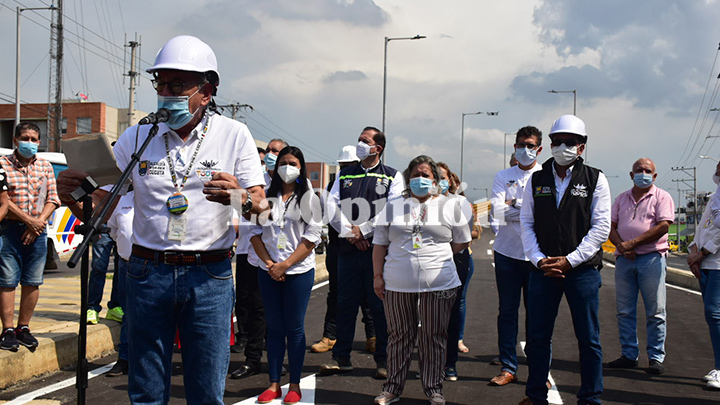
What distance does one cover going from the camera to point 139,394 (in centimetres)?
303

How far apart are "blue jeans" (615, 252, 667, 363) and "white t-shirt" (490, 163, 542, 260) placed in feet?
5.45

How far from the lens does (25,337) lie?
5.68 metres

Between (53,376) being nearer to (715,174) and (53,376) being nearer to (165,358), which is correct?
(165,358)

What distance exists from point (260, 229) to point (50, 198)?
2464mm

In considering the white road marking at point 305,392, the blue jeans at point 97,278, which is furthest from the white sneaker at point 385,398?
the blue jeans at point 97,278

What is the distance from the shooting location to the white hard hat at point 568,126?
4.92 meters

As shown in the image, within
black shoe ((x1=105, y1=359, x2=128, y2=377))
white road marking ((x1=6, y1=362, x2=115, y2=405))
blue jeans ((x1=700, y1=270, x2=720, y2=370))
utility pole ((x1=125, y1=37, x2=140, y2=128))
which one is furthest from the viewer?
utility pole ((x1=125, y1=37, x2=140, y2=128))

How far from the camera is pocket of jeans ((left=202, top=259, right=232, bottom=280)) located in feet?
10.2

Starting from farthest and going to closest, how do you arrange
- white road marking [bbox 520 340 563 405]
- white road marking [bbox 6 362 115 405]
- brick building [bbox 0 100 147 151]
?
brick building [bbox 0 100 147 151] → white road marking [bbox 520 340 563 405] → white road marking [bbox 6 362 115 405]

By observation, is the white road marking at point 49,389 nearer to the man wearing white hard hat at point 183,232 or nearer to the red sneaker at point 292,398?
the red sneaker at point 292,398

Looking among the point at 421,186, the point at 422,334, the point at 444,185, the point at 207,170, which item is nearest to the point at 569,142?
the point at 421,186

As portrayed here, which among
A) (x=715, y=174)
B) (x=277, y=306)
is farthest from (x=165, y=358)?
(x=715, y=174)

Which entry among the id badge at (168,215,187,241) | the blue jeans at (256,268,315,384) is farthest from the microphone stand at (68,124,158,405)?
the blue jeans at (256,268,315,384)

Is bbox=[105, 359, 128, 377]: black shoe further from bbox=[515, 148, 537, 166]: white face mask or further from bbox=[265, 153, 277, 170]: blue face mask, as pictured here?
bbox=[515, 148, 537, 166]: white face mask
